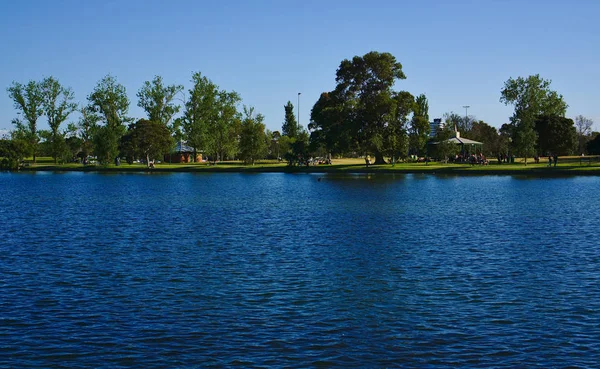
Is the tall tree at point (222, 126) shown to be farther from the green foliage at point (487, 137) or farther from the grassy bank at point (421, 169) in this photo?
the green foliage at point (487, 137)

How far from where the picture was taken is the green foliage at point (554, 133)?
391ft

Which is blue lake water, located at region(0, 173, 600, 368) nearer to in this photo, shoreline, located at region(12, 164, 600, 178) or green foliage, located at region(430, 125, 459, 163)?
shoreline, located at region(12, 164, 600, 178)

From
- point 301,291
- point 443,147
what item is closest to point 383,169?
point 443,147

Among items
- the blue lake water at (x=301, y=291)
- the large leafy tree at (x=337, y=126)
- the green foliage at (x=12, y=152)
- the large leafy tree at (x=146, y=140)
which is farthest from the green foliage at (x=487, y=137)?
the blue lake water at (x=301, y=291)

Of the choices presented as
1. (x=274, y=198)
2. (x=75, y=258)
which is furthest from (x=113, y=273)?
(x=274, y=198)

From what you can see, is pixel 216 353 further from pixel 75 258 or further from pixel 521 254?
pixel 521 254

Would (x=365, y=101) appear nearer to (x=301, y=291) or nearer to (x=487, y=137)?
(x=487, y=137)

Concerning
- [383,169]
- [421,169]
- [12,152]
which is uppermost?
[12,152]

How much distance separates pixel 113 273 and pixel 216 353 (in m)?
10.1

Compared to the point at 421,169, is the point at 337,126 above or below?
above

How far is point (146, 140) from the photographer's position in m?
132

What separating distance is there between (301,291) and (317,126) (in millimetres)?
119041

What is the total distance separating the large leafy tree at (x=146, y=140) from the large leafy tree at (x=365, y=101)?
128 ft

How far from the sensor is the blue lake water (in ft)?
46.8
